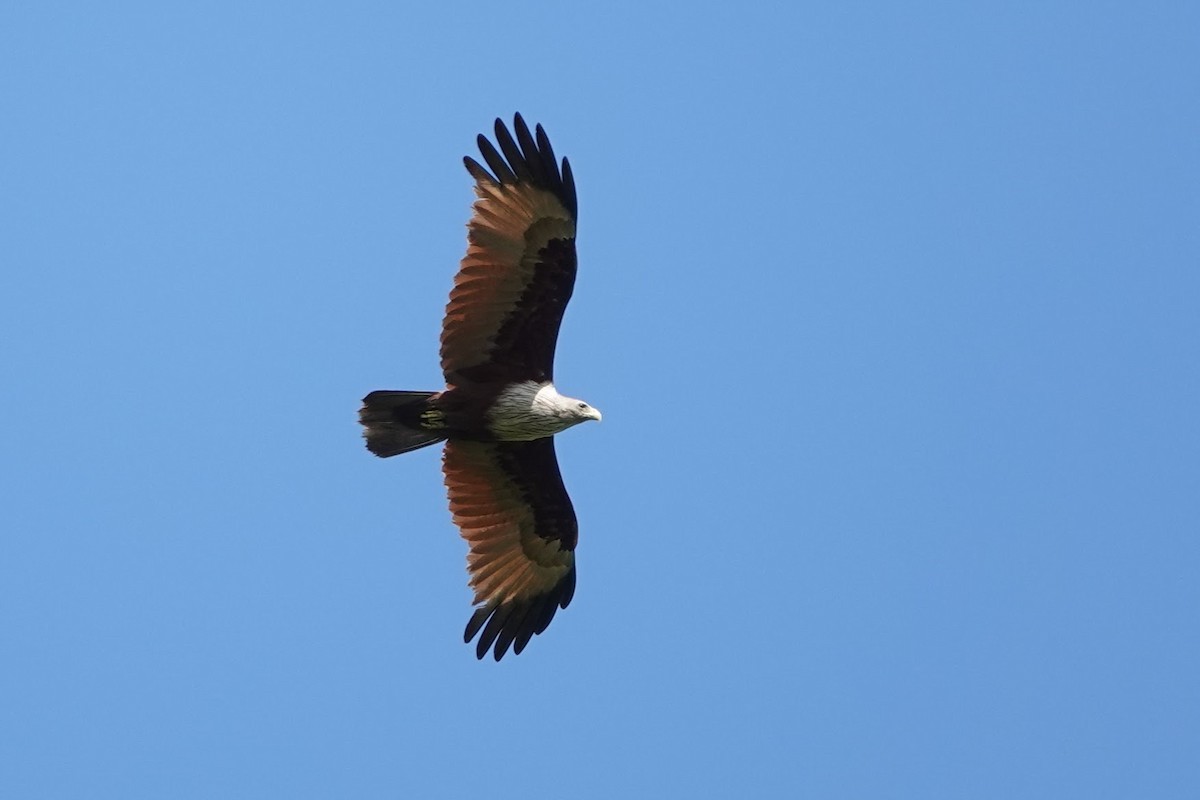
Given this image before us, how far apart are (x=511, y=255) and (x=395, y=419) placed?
148 centimetres

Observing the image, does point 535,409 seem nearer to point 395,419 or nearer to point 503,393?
point 503,393

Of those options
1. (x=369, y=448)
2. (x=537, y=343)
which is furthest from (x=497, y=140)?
(x=369, y=448)

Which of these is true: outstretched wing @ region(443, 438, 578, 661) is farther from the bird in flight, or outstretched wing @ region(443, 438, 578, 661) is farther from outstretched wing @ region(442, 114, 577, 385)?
outstretched wing @ region(442, 114, 577, 385)

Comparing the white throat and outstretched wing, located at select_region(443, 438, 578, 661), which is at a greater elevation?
the white throat

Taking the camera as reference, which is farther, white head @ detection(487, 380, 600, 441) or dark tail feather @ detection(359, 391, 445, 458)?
white head @ detection(487, 380, 600, 441)

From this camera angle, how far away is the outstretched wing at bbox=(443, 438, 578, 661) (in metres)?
13.4

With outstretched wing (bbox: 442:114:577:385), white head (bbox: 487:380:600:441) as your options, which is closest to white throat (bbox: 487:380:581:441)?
white head (bbox: 487:380:600:441)

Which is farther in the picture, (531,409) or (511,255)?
(531,409)

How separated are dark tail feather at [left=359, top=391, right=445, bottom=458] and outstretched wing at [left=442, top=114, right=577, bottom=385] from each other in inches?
11.9

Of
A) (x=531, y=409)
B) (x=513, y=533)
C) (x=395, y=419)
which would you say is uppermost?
(x=531, y=409)

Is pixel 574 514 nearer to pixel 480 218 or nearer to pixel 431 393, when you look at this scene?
pixel 431 393

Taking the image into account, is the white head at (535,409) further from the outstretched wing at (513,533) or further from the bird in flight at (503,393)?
the outstretched wing at (513,533)

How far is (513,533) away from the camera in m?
13.6

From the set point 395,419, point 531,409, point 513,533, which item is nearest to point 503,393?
point 531,409
